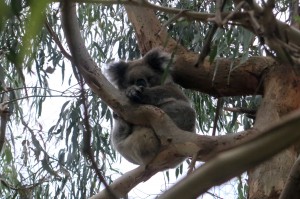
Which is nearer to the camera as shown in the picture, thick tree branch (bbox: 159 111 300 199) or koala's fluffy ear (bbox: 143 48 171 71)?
thick tree branch (bbox: 159 111 300 199)

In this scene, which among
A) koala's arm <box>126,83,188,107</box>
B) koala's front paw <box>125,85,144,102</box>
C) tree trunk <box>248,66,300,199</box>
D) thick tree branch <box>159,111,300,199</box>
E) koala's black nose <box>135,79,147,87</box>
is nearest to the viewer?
thick tree branch <box>159,111,300,199</box>

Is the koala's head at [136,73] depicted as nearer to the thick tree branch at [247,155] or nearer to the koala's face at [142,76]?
the koala's face at [142,76]

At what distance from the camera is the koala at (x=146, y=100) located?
2.73 m

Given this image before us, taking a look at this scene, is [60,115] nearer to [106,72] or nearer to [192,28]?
[106,72]

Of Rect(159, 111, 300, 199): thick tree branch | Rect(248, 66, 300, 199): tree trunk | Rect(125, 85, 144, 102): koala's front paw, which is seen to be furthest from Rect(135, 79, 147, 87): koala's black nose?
Rect(159, 111, 300, 199): thick tree branch

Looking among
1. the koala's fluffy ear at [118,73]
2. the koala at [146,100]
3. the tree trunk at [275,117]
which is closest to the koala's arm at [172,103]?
the koala at [146,100]

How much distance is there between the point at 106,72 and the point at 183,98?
1.72 feet

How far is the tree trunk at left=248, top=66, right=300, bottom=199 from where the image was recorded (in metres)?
2.10

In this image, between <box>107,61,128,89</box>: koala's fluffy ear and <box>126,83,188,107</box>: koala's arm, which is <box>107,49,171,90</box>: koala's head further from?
<box>126,83,188,107</box>: koala's arm

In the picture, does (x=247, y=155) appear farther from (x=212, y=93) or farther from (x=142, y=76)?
(x=142, y=76)

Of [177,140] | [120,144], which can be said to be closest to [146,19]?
[120,144]

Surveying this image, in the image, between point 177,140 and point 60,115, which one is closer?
point 177,140

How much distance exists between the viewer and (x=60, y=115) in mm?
3654

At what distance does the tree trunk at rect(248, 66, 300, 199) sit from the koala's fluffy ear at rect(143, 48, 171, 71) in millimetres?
651
